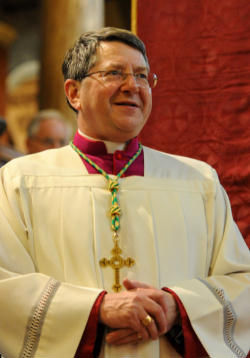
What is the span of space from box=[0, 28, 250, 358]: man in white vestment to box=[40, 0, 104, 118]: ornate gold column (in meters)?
4.12

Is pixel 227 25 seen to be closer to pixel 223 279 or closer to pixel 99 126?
pixel 99 126

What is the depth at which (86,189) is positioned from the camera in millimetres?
2590

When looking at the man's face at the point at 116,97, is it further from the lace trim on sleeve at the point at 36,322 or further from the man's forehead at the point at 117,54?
the lace trim on sleeve at the point at 36,322

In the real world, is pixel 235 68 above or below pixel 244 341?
above

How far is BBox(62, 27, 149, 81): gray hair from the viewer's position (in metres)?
2.66

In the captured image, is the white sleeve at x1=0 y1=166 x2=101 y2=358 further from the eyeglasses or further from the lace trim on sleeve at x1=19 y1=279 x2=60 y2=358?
the eyeglasses

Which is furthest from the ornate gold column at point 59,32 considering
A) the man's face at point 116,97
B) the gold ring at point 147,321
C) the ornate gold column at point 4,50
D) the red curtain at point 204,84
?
the ornate gold column at point 4,50

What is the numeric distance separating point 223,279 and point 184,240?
23cm

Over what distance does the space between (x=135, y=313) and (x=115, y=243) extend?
1.18ft

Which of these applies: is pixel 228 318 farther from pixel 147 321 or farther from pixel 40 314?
pixel 40 314

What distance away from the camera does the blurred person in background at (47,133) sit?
16.8ft

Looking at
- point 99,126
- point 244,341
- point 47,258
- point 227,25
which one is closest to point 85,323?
point 47,258

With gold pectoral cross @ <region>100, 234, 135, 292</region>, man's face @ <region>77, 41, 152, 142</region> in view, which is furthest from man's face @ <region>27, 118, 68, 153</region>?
gold pectoral cross @ <region>100, 234, 135, 292</region>

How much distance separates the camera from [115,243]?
8.13 ft
